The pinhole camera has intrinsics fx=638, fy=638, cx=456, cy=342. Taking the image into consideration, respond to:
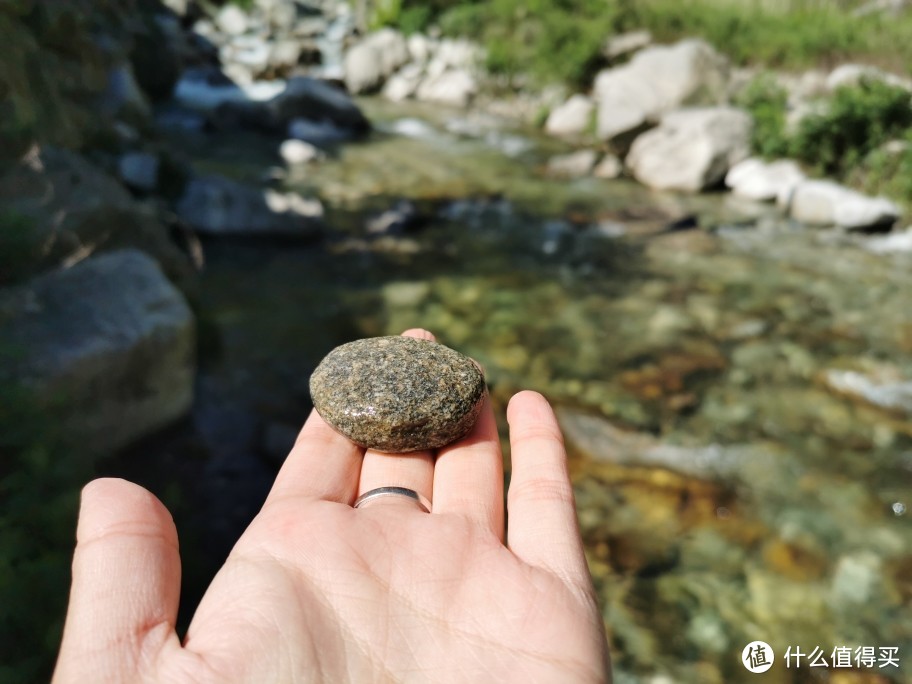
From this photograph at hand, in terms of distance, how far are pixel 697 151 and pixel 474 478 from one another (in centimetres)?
992

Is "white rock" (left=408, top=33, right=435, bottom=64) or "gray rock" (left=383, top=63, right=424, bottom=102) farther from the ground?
"white rock" (left=408, top=33, right=435, bottom=64)

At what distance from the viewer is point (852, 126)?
32.6 feet

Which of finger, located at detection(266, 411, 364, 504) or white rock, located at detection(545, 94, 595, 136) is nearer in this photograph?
finger, located at detection(266, 411, 364, 504)

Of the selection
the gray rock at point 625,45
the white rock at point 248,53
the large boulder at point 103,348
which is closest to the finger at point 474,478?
the large boulder at point 103,348

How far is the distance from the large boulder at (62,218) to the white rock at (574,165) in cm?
756

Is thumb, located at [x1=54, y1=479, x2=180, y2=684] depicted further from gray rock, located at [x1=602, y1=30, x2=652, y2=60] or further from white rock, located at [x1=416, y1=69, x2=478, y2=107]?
white rock, located at [x1=416, y1=69, x2=478, y2=107]

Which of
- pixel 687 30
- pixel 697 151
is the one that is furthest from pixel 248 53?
pixel 697 151

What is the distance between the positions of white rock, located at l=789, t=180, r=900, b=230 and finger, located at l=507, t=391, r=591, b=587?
8420 millimetres

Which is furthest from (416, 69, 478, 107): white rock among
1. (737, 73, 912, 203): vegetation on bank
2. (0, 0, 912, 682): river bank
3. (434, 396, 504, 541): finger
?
(434, 396, 504, 541): finger

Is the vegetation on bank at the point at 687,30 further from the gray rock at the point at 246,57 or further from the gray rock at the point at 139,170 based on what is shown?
the gray rock at the point at 139,170

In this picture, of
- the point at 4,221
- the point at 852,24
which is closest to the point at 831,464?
the point at 4,221

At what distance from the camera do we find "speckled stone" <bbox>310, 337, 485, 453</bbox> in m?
2.57

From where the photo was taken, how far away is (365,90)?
18.8 meters

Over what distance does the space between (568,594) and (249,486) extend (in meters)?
2.74
